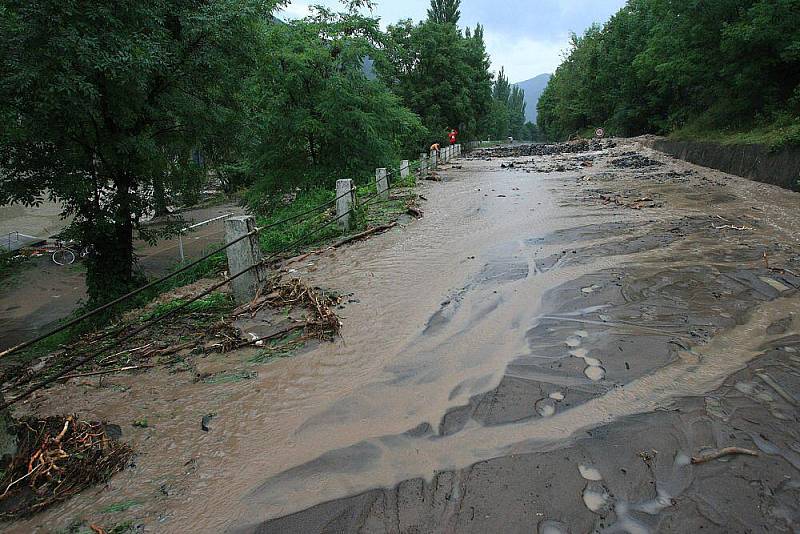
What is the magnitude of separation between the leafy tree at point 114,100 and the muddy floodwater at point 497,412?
4181 millimetres

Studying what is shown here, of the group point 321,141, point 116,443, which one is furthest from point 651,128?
point 116,443

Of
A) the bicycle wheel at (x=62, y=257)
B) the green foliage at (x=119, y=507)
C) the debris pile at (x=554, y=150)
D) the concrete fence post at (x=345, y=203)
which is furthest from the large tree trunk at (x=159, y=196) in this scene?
the debris pile at (x=554, y=150)

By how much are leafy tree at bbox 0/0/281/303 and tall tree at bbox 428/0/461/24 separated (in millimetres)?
42476

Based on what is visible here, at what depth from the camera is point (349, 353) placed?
4449 millimetres

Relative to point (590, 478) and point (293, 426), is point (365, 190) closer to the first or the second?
point (293, 426)

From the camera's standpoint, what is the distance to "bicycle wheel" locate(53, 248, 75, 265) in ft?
60.5

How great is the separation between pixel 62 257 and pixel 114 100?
13.8 meters

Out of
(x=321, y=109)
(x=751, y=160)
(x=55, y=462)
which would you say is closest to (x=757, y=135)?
(x=751, y=160)

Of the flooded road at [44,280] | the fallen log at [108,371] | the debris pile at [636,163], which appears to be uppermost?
the debris pile at [636,163]

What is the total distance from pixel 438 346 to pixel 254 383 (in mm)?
1655

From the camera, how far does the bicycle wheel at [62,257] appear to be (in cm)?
1845

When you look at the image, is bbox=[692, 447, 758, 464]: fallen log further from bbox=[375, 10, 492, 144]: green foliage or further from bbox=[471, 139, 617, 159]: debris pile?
bbox=[375, 10, 492, 144]: green foliage

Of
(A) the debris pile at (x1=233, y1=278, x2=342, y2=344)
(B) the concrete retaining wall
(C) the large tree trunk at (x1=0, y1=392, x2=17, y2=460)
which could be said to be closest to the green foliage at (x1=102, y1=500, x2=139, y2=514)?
(C) the large tree trunk at (x1=0, y1=392, x2=17, y2=460)

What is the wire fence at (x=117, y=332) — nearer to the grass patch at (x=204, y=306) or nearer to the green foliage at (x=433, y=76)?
the grass patch at (x=204, y=306)
